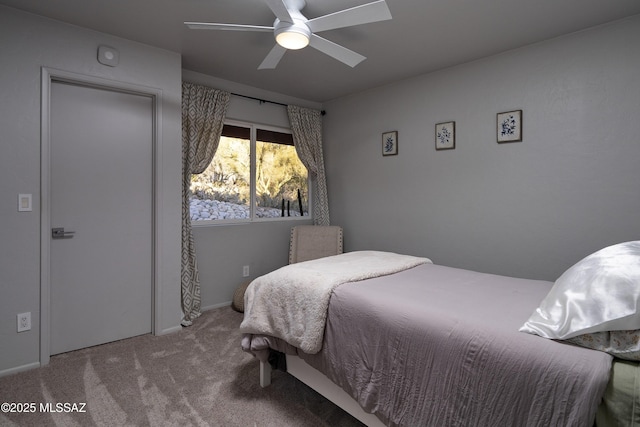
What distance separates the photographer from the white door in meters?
2.59

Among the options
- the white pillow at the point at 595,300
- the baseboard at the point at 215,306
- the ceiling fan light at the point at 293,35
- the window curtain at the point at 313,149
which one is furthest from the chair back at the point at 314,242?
the white pillow at the point at 595,300

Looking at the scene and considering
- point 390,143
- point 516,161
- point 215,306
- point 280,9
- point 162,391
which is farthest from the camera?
point 390,143

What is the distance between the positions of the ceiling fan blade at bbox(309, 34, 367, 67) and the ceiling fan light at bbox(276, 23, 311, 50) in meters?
0.08

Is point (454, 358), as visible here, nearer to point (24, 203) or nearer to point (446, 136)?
point (446, 136)

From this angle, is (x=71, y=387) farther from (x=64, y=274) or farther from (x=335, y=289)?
(x=335, y=289)

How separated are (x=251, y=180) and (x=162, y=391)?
2452 mm

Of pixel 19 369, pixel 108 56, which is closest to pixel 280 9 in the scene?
pixel 108 56

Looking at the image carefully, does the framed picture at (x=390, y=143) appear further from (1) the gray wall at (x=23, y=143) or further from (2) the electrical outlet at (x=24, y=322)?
(2) the electrical outlet at (x=24, y=322)

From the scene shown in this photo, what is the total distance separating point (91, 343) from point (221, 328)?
1040mm

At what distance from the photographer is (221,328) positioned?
3160mm

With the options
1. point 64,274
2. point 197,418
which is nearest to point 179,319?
point 64,274

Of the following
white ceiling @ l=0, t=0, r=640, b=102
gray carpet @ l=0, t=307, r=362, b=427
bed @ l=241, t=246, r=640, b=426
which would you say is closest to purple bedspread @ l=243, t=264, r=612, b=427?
bed @ l=241, t=246, r=640, b=426

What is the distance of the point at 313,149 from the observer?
4.49 meters

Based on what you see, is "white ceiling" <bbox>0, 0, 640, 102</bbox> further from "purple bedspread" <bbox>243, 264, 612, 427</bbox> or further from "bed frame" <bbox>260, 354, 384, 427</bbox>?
"bed frame" <bbox>260, 354, 384, 427</bbox>
